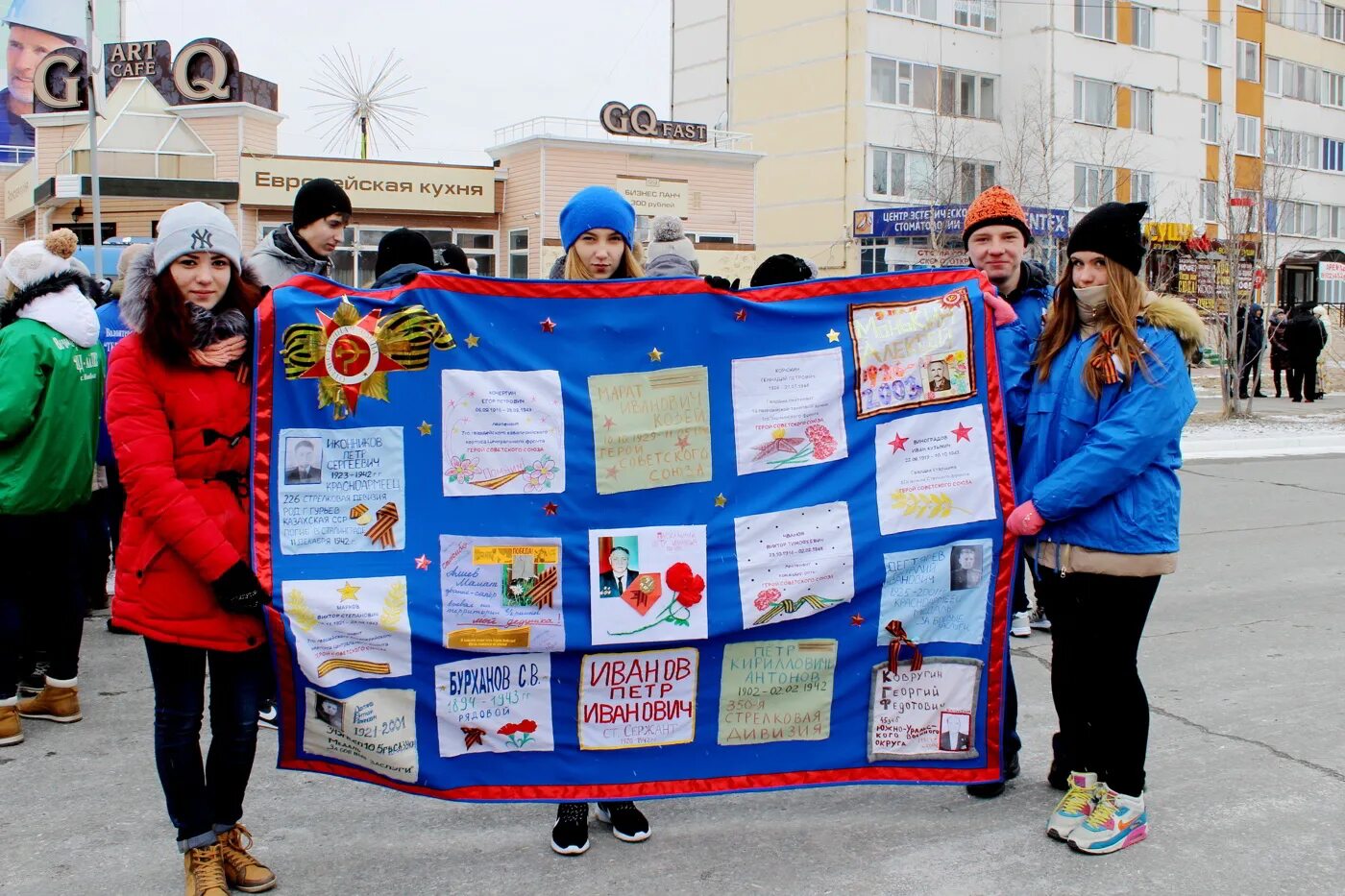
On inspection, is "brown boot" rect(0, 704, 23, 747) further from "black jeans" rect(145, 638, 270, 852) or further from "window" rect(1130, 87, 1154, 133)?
"window" rect(1130, 87, 1154, 133)

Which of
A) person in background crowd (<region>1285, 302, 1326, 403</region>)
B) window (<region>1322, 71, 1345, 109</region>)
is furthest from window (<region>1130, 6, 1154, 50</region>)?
person in background crowd (<region>1285, 302, 1326, 403</region>)

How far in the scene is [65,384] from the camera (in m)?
5.18

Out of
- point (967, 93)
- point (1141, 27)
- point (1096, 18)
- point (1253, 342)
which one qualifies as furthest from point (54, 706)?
point (1141, 27)

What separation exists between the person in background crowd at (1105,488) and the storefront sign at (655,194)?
31.5 m

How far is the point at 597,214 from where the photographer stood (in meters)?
4.29

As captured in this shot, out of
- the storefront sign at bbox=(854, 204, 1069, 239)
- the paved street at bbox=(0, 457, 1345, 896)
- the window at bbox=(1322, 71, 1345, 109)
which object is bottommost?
the paved street at bbox=(0, 457, 1345, 896)

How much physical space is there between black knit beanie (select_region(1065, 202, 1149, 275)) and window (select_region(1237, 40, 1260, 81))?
48928 mm

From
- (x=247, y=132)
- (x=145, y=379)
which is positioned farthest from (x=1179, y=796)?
(x=247, y=132)

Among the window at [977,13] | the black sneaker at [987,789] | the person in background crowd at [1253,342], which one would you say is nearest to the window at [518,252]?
the window at [977,13]

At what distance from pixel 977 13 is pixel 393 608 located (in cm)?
4182

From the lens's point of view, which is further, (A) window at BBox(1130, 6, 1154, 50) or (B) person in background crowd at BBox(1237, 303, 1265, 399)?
(A) window at BBox(1130, 6, 1154, 50)

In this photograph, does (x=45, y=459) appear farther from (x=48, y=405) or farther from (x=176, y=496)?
(x=176, y=496)

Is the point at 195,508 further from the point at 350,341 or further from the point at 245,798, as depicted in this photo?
the point at 245,798

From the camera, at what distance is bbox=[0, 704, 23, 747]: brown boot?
5.02 meters
